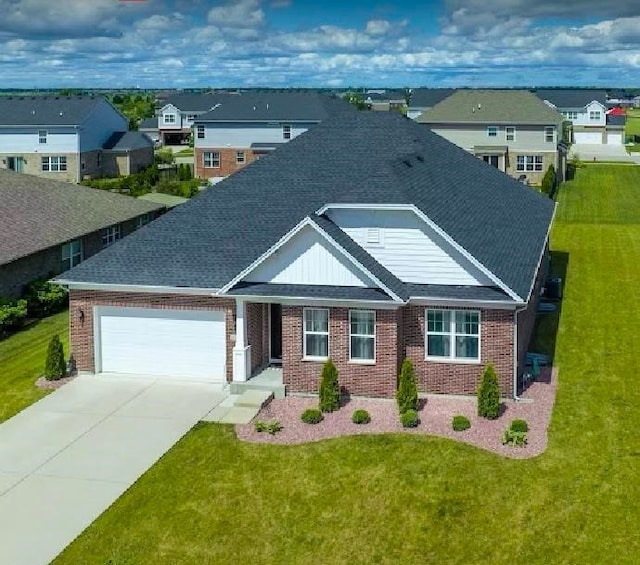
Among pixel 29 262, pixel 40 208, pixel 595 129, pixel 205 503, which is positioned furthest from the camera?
pixel 595 129

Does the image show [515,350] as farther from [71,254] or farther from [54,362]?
[71,254]

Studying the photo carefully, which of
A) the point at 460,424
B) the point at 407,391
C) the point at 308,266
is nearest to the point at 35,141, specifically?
the point at 308,266

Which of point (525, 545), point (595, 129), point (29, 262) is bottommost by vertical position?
point (525, 545)

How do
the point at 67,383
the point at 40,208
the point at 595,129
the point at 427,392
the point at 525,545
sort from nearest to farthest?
1. the point at 525,545
2. the point at 427,392
3. the point at 67,383
4. the point at 40,208
5. the point at 595,129

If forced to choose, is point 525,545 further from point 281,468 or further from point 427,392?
point 427,392

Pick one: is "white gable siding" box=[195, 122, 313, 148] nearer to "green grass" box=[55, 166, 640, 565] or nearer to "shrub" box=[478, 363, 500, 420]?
"green grass" box=[55, 166, 640, 565]

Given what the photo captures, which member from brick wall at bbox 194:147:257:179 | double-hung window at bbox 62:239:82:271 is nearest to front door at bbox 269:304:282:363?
double-hung window at bbox 62:239:82:271

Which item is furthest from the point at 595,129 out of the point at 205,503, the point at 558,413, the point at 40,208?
the point at 205,503
